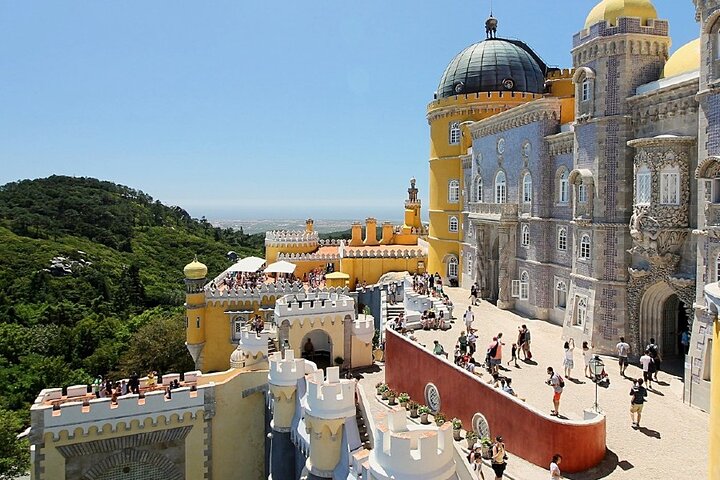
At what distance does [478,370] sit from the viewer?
55.3ft

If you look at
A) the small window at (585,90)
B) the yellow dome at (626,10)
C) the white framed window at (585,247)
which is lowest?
the white framed window at (585,247)

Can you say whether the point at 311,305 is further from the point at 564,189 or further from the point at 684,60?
the point at 684,60

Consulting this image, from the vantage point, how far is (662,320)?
1805 centimetres

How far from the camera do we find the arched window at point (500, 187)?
26984mm

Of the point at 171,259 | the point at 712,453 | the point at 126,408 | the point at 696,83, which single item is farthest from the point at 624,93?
the point at 171,259

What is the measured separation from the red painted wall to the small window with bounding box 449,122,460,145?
1675 cm

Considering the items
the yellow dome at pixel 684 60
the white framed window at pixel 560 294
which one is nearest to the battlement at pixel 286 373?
the white framed window at pixel 560 294

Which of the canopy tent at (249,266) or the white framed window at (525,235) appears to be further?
the canopy tent at (249,266)

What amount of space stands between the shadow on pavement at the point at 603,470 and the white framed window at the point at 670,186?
8.68m

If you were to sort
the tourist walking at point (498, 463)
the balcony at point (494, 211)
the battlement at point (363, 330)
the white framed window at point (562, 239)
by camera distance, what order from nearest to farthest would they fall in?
1. the tourist walking at point (498, 463)
2. the white framed window at point (562, 239)
3. the battlement at point (363, 330)
4. the balcony at point (494, 211)

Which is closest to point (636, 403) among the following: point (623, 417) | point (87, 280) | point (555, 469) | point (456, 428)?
point (623, 417)

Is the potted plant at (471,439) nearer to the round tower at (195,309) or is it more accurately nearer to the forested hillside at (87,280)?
the round tower at (195,309)

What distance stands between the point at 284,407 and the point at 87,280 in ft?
161

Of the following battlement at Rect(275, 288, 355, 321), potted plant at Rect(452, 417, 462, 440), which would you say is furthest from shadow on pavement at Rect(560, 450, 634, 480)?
battlement at Rect(275, 288, 355, 321)
